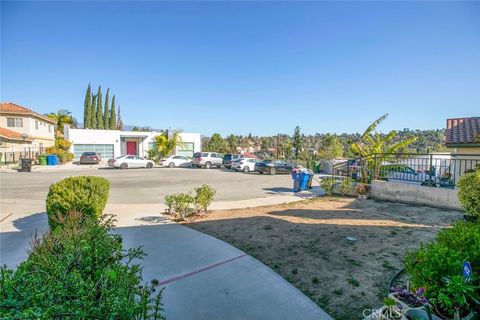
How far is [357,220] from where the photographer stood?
748 cm

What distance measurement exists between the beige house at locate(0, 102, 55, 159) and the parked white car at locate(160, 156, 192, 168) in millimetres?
14927

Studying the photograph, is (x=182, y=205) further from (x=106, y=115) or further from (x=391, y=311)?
(x=106, y=115)

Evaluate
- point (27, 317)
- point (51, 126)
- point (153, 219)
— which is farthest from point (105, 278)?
point (51, 126)

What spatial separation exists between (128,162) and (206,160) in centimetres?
834

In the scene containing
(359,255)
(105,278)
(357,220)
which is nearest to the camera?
(105,278)

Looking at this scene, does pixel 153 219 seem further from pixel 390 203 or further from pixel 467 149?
pixel 467 149

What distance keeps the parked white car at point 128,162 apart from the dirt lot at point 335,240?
20.9 metres

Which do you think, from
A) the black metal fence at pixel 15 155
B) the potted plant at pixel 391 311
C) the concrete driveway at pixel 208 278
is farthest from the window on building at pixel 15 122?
the potted plant at pixel 391 311

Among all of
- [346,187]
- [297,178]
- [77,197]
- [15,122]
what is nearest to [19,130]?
[15,122]

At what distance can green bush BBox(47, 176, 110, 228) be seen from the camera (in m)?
5.63

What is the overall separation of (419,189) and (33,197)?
16.0 m

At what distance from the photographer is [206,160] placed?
29203mm

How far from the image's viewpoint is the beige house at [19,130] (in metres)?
27.0

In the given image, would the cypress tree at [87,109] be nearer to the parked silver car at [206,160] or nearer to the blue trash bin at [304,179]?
the parked silver car at [206,160]
